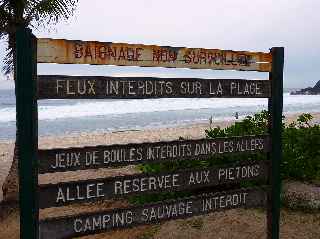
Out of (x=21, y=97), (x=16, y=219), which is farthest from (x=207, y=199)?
(x=16, y=219)

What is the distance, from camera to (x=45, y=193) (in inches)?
153

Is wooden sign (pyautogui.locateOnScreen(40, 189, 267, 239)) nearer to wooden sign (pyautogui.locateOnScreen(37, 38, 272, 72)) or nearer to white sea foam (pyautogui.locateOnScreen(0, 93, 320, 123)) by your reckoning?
wooden sign (pyautogui.locateOnScreen(37, 38, 272, 72))

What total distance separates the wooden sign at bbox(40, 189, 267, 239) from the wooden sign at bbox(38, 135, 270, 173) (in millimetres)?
436

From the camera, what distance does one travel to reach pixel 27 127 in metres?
3.70

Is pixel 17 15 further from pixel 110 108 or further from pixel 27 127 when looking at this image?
pixel 110 108

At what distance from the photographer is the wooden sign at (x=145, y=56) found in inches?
152

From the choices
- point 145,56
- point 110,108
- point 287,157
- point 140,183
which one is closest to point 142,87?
point 145,56

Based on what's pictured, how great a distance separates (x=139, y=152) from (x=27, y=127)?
109 centimetres

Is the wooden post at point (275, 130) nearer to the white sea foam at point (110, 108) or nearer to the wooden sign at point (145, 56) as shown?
the wooden sign at point (145, 56)

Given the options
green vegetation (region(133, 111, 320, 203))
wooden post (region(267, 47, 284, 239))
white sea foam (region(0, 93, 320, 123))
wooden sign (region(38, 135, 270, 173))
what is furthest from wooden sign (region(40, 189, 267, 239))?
white sea foam (region(0, 93, 320, 123))

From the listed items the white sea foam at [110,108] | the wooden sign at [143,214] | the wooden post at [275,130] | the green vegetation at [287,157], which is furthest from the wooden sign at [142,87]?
the white sea foam at [110,108]

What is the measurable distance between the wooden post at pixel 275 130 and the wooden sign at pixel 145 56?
104 millimetres

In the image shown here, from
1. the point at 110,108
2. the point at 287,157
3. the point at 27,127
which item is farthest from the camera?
the point at 110,108

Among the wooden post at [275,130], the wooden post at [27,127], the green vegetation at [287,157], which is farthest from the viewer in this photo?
the green vegetation at [287,157]
